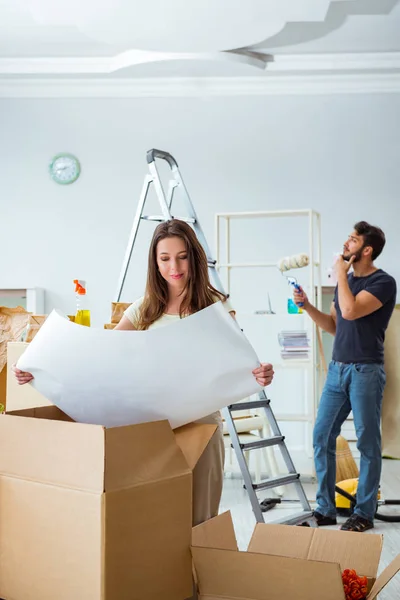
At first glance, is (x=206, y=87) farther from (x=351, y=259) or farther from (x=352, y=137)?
(x=351, y=259)

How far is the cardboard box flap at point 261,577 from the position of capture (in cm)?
117

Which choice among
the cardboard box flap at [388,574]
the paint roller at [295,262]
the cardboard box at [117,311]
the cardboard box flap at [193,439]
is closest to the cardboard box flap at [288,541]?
the cardboard box flap at [388,574]

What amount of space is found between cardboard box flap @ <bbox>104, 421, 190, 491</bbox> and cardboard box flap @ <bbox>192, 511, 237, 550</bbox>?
7.7 inches

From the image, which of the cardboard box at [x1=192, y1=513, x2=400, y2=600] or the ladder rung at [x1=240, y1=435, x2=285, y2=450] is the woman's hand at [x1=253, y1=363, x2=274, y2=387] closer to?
the cardboard box at [x1=192, y1=513, x2=400, y2=600]

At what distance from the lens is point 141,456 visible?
1132 mm

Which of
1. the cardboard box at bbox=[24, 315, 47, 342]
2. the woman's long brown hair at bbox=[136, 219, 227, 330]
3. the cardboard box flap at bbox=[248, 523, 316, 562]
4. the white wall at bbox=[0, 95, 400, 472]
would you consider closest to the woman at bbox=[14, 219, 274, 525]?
the woman's long brown hair at bbox=[136, 219, 227, 330]

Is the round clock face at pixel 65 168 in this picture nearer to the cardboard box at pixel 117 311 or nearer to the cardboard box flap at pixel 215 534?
the cardboard box at pixel 117 311

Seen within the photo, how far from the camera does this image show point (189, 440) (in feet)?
4.32

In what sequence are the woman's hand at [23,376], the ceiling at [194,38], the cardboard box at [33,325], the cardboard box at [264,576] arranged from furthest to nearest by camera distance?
the ceiling at [194,38], the cardboard box at [33,325], the woman's hand at [23,376], the cardboard box at [264,576]

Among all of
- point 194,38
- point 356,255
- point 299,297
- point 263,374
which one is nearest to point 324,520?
point 299,297

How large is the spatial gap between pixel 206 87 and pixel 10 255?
2.00 meters

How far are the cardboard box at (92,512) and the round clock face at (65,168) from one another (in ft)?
14.7

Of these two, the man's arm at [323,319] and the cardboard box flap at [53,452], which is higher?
the man's arm at [323,319]

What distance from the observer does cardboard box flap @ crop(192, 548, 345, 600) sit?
3.84 ft
